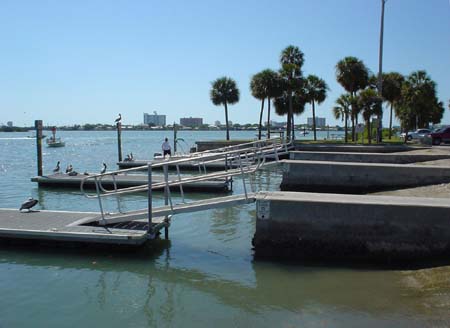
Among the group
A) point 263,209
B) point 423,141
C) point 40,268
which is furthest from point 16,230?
point 423,141

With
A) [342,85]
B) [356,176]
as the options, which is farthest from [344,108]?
[356,176]

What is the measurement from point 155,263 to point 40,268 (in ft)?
7.68

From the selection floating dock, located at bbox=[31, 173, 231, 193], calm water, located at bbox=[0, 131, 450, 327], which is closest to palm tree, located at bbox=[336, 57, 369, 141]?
floating dock, located at bbox=[31, 173, 231, 193]

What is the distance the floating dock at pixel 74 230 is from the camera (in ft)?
33.8

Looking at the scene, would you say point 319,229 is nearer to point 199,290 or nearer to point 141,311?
point 199,290

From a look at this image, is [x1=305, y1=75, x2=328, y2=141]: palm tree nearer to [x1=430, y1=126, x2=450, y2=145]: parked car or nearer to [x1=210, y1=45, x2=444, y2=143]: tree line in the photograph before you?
[x1=210, y1=45, x2=444, y2=143]: tree line

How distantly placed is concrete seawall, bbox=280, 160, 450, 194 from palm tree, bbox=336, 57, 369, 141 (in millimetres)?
33142

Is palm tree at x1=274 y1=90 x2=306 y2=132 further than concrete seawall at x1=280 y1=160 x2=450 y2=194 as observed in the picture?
Yes

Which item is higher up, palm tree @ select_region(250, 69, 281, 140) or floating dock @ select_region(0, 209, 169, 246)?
palm tree @ select_region(250, 69, 281, 140)

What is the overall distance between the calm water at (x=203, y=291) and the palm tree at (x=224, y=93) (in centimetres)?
4692

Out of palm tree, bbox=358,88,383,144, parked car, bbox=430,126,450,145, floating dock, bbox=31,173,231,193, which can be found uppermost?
palm tree, bbox=358,88,383,144

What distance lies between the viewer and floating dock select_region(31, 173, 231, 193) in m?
20.7

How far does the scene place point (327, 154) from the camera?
2483 centimetres

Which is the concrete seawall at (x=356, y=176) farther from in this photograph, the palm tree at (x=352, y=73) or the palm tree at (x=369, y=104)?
the palm tree at (x=352, y=73)
